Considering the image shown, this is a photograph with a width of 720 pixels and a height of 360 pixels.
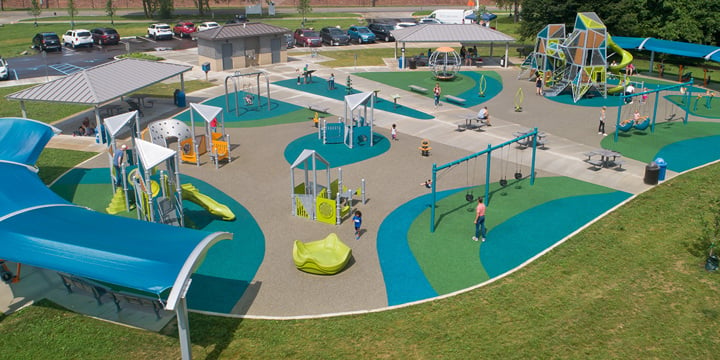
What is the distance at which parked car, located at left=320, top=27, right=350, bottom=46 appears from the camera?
2427 inches

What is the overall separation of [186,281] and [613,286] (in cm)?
1165

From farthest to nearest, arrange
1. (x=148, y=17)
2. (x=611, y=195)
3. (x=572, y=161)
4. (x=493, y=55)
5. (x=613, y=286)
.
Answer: (x=148, y=17) → (x=493, y=55) → (x=572, y=161) → (x=611, y=195) → (x=613, y=286)

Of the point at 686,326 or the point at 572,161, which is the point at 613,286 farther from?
the point at 572,161

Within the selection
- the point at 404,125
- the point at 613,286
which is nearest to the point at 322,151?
the point at 404,125

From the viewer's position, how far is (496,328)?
15.1m

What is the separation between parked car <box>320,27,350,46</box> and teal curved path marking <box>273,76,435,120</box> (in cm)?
1645

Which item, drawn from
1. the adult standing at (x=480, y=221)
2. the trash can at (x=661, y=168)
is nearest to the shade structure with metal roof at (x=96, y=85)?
the adult standing at (x=480, y=221)

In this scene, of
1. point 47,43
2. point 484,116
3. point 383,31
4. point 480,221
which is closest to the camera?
point 480,221

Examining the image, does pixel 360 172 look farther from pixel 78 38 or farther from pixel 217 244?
pixel 78 38

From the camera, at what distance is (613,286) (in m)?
17.1

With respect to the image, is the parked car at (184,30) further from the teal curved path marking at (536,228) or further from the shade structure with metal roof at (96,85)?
the teal curved path marking at (536,228)

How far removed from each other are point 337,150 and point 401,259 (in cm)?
1149

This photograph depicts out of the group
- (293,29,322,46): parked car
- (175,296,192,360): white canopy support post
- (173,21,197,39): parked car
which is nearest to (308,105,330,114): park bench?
(175,296,192,360): white canopy support post

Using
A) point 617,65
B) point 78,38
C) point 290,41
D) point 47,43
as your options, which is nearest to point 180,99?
point 290,41
